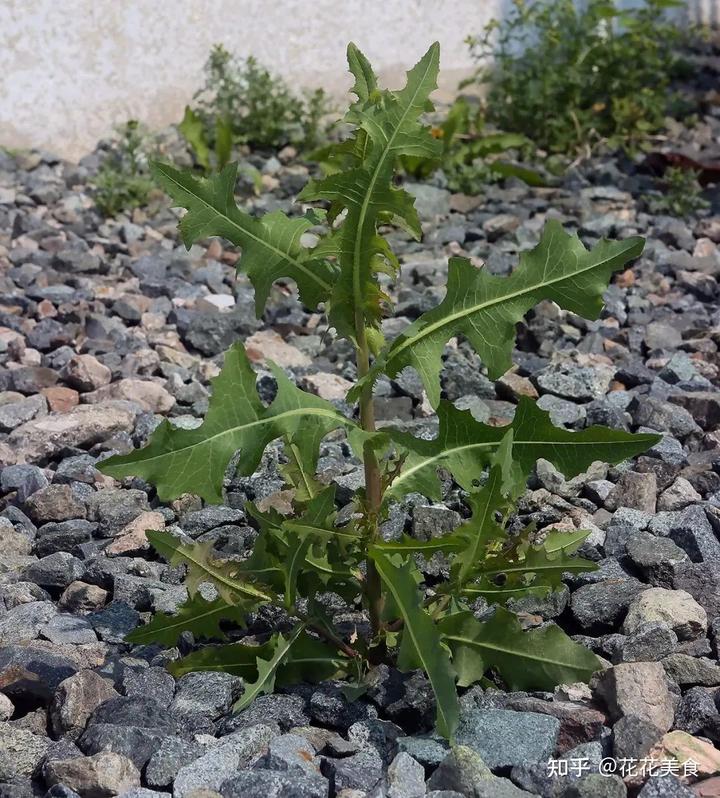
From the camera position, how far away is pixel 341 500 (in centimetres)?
303

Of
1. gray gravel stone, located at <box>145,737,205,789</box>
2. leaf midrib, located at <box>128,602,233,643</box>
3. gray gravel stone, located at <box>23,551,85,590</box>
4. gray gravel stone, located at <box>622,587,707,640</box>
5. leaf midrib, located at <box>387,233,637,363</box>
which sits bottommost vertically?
gray gravel stone, located at <box>145,737,205,789</box>

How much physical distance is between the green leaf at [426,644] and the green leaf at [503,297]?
1.32 ft

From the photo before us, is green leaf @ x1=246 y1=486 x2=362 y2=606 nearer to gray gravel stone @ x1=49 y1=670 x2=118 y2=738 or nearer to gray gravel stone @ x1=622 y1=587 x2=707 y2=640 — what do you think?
gray gravel stone @ x1=49 y1=670 x2=118 y2=738

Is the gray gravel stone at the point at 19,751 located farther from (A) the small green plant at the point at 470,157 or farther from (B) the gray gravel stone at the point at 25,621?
(A) the small green plant at the point at 470,157

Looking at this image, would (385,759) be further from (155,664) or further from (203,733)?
(155,664)

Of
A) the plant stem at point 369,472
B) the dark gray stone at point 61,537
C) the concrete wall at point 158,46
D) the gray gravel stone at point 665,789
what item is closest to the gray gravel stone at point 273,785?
the plant stem at point 369,472

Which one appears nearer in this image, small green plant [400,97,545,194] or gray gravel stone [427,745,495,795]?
gray gravel stone [427,745,495,795]

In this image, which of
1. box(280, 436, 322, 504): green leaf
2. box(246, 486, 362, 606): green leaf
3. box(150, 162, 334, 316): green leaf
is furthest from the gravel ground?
box(150, 162, 334, 316): green leaf

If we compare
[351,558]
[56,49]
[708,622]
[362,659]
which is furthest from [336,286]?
[56,49]

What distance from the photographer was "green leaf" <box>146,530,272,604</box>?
7.22ft

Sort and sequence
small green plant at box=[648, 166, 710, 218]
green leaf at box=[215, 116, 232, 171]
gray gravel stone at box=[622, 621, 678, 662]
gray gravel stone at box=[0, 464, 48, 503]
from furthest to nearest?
green leaf at box=[215, 116, 232, 171]
small green plant at box=[648, 166, 710, 218]
gray gravel stone at box=[0, 464, 48, 503]
gray gravel stone at box=[622, 621, 678, 662]

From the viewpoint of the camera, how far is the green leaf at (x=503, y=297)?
2129 mm

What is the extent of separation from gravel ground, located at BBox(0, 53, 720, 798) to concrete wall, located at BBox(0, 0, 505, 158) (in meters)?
0.73

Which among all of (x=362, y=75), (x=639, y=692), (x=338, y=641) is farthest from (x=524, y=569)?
(x=362, y=75)
